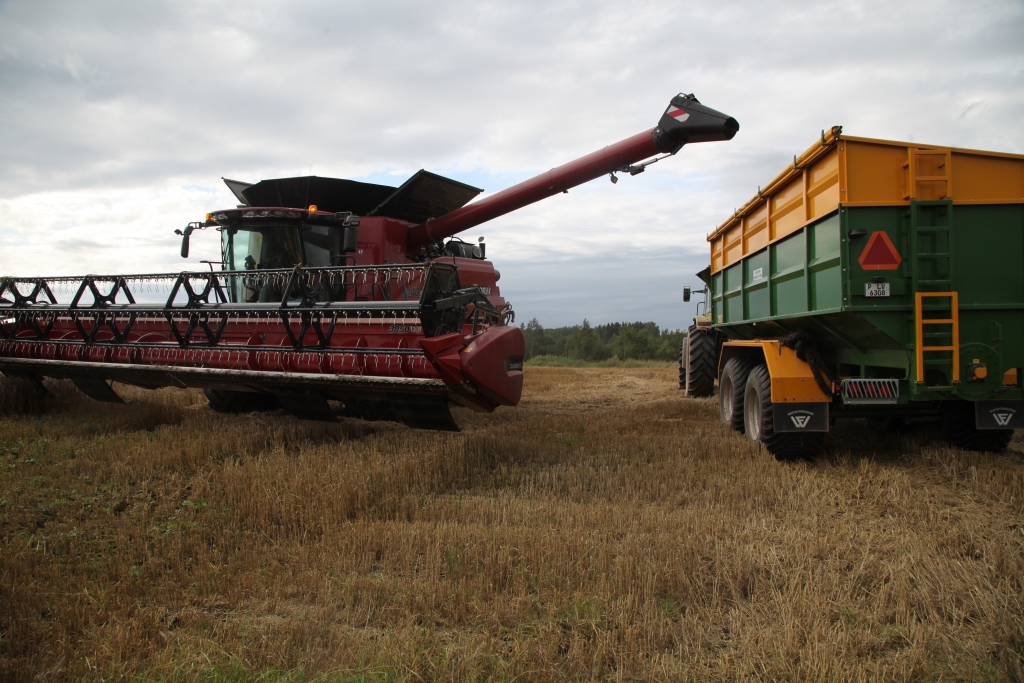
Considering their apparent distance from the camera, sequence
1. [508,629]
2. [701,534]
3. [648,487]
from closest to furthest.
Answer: [508,629] < [701,534] < [648,487]

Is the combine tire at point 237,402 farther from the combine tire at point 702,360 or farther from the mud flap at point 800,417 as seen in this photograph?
the combine tire at point 702,360

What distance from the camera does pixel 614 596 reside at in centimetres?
301

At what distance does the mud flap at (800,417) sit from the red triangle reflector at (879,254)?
1.21m

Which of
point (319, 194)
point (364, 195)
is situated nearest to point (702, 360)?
point (364, 195)

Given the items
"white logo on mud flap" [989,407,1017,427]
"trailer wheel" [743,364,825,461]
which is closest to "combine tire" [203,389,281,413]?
"trailer wheel" [743,364,825,461]

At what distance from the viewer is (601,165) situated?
8391 millimetres

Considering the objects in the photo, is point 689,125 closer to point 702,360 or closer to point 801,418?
point 801,418

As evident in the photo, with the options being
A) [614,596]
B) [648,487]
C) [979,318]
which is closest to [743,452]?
[648,487]

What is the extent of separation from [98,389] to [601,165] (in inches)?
258

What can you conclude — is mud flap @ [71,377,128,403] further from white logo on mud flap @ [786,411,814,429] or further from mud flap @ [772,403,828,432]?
white logo on mud flap @ [786,411,814,429]

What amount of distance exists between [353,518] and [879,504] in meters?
3.42

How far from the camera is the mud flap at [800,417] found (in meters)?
5.47

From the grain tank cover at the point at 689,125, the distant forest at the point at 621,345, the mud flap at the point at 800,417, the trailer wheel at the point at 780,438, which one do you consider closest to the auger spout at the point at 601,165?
the grain tank cover at the point at 689,125

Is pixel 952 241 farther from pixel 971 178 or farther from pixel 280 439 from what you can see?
pixel 280 439
